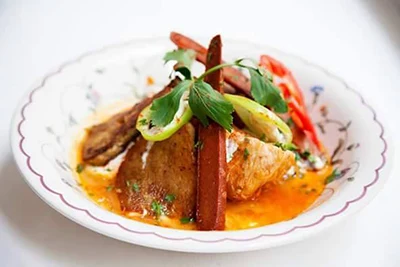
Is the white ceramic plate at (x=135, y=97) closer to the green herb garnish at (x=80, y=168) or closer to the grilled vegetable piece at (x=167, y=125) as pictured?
the green herb garnish at (x=80, y=168)

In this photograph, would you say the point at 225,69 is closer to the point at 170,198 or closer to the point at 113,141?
the point at 113,141

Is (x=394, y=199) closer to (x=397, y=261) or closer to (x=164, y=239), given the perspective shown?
(x=397, y=261)

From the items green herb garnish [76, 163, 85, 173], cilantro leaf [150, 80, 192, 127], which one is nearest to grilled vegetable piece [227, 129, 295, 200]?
cilantro leaf [150, 80, 192, 127]

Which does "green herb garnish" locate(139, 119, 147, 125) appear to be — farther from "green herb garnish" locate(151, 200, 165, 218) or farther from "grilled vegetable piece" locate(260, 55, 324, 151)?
"grilled vegetable piece" locate(260, 55, 324, 151)

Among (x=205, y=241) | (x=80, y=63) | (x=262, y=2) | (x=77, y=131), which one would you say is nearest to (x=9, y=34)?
(x=80, y=63)

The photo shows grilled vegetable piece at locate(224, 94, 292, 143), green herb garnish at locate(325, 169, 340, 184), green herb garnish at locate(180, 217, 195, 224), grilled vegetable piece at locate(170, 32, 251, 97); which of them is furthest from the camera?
grilled vegetable piece at locate(170, 32, 251, 97)

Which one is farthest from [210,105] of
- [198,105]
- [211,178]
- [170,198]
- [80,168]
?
[80,168]

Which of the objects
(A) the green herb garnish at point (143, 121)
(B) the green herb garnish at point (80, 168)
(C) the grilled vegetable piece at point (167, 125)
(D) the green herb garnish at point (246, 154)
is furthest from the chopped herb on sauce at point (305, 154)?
(B) the green herb garnish at point (80, 168)
